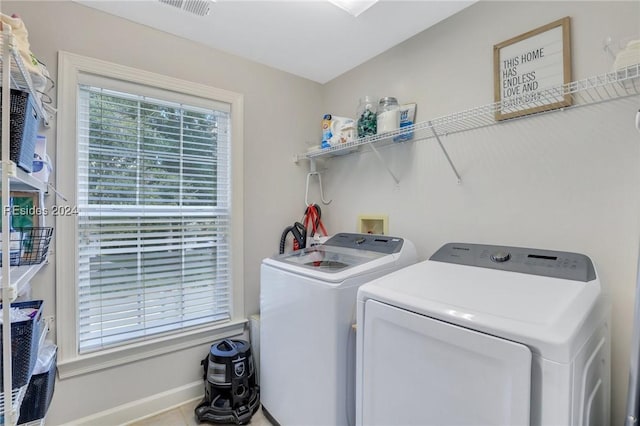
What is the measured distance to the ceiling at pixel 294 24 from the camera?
1669mm

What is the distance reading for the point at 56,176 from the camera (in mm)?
1600

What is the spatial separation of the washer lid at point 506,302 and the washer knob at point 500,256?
0.09 m

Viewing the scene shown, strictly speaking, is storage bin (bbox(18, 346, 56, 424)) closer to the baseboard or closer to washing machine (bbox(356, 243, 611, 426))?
the baseboard

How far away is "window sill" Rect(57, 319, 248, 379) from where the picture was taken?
1.65 metres

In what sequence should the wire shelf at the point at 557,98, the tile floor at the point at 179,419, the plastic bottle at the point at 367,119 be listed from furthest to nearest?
the plastic bottle at the point at 367,119, the tile floor at the point at 179,419, the wire shelf at the point at 557,98

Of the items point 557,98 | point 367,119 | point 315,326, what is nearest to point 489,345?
point 315,326

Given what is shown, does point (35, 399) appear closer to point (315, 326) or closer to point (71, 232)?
point (71, 232)

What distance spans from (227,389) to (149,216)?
1.17m

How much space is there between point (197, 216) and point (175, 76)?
36.2 inches

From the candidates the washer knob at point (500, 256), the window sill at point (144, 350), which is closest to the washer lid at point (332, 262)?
the washer knob at point (500, 256)

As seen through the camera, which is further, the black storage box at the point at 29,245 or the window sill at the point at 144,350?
the window sill at the point at 144,350

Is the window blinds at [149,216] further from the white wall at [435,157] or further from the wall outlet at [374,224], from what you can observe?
the wall outlet at [374,224]

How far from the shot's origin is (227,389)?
1860 millimetres

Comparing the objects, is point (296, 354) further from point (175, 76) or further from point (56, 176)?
point (175, 76)
